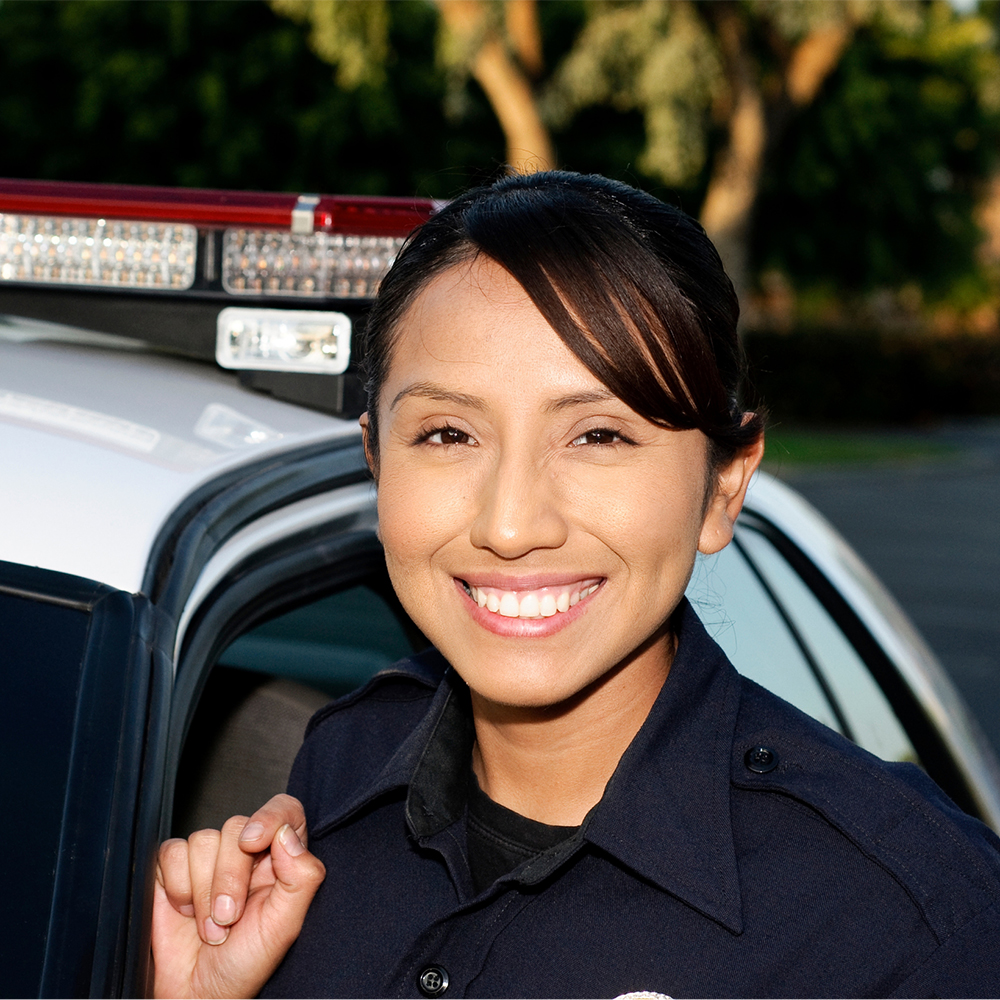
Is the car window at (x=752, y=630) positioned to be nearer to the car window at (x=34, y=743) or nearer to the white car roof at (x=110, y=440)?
the white car roof at (x=110, y=440)

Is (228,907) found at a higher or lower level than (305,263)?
lower

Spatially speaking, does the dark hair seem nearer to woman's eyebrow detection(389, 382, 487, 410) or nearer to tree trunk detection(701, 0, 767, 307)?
woman's eyebrow detection(389, 382, 487, 410)

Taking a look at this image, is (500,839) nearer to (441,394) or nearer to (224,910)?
(224,910)

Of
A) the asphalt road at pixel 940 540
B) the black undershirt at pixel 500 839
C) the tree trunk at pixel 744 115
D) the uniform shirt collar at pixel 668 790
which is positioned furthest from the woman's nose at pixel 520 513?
the tree trunk at pixel 744 115

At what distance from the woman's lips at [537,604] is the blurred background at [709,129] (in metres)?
11.6

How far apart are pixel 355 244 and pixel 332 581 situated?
0.48 metres

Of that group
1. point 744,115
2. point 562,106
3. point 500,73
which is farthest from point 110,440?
point 744,115

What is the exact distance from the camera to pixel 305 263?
1.85 metres

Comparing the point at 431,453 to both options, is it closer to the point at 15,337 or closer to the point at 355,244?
the point at 355,244

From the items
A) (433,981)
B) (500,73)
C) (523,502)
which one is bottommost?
(433,981)

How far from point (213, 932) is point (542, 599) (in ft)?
1.56

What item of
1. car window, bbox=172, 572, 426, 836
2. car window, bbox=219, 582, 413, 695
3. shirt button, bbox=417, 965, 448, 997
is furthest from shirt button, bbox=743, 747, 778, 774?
car window, bbox=219, 582, 413, 695

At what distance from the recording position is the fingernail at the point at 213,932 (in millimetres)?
1353

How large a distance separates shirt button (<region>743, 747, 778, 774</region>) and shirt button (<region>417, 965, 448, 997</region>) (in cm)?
36
